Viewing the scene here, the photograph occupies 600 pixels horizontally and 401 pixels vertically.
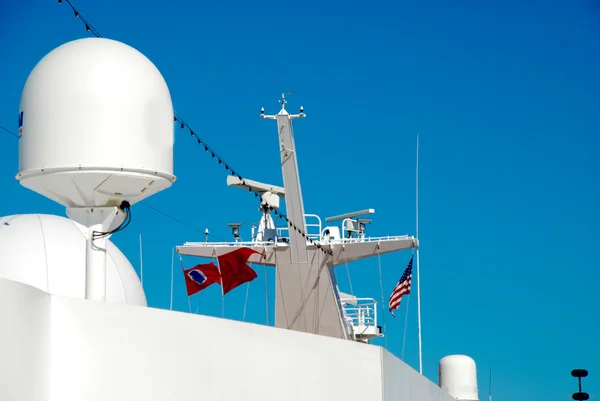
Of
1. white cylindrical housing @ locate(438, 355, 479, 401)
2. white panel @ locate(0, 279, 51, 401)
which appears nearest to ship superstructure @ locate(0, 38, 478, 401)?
white panel @ locate(0, 279, 51, 401)

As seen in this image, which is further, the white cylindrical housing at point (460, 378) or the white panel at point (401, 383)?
the white cylindrical housing at point (460, 378)

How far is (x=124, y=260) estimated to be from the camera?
1842cm

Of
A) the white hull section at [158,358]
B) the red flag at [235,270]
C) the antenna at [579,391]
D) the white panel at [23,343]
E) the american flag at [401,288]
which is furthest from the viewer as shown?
the antenna at [579,391]

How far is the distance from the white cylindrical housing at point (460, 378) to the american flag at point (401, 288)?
5.38 meters

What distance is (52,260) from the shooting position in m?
16.9

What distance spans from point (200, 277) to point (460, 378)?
10499mm

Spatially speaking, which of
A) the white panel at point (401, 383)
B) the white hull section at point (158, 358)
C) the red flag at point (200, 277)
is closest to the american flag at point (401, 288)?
the red flag at point (200, 277)

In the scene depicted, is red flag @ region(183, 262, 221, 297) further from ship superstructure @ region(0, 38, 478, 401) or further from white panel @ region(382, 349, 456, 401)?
ship superstructure @ region(0, 38, 478, 401)

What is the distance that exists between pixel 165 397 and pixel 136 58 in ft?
11.0

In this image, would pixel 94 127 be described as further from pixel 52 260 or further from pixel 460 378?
pixel 460 378

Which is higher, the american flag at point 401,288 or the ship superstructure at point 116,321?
the american flag at point 401,288

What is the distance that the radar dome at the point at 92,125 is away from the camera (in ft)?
30.7

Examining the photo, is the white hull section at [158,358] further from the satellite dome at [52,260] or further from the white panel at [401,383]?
the satellite dome at [52,260]

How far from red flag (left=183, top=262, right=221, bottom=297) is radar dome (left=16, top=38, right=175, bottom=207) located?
344 inches
